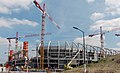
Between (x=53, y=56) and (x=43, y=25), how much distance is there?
2609 centimetres

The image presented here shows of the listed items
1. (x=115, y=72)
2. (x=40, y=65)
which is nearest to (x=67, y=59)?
(x=40, y=65)

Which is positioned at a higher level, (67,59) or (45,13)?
(45,13)

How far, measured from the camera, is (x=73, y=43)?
196750 mm

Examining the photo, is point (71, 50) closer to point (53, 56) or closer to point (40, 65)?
point (53, 56)

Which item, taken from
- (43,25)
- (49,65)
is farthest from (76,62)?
(43,25)

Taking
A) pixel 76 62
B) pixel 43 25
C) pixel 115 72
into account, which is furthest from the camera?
pixel 76 62

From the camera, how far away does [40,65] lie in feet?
582

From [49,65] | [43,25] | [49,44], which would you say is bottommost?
[49,65]

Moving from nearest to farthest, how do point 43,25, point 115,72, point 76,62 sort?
1. point 115,72
2. point 43,25
3. point 76,62

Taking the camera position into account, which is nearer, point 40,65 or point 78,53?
point 40,65

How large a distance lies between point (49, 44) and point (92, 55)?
32.9 m

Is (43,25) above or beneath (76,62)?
above

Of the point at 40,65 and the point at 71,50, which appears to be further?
the point at 71,50

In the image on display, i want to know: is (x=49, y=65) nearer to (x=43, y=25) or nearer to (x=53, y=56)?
(x=53, y=56)
